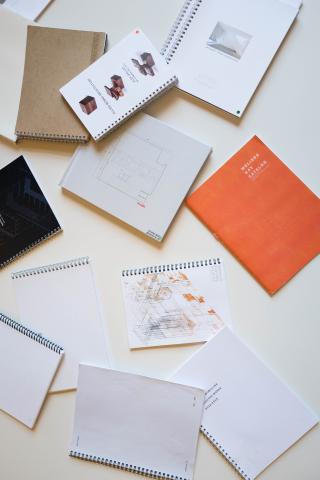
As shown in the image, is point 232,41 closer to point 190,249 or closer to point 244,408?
point 190,249

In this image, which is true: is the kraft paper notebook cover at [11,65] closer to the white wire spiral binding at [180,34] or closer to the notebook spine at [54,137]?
the notebook spine at [54,137]

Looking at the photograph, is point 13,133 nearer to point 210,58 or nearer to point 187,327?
point 210,58

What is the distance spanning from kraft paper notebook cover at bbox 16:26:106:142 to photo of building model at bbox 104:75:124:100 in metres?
0.07

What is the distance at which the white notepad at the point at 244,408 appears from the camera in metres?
1.00

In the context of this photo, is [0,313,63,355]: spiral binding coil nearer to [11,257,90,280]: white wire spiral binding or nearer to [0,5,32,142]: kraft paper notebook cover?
[11,257,90,280]: white wire spiral binding

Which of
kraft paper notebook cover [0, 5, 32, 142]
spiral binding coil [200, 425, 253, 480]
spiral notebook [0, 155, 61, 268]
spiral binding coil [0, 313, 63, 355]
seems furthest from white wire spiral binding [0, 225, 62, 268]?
spiral binding coil [200, 425, 253, 480]

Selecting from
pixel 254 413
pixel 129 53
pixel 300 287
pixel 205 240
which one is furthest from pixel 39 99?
pixel 254 413

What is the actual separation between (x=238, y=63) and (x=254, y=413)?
73cm

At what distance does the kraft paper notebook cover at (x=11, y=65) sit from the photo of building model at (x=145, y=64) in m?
0.25

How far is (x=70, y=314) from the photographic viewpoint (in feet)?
3.43

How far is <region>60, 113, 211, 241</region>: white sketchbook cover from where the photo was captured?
40.0 inches

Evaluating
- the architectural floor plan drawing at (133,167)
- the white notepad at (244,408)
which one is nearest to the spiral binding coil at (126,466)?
the white notepad at (244,408)

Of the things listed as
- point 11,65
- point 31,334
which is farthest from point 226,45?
point 31,334

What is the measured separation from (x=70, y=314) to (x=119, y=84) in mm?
503
